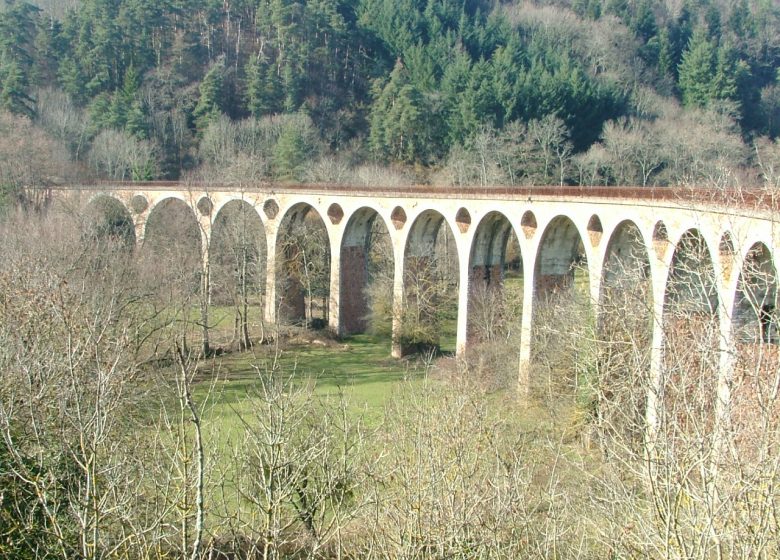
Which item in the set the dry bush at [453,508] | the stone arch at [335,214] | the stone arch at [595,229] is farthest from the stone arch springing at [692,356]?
the stone arch at [335,214]

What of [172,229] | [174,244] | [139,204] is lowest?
[174,244]

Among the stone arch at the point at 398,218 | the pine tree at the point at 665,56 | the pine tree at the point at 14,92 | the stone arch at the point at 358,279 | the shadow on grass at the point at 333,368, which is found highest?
the pine tree at the point at 665,56

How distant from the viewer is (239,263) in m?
29.3

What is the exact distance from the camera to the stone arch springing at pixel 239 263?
26.1 meters

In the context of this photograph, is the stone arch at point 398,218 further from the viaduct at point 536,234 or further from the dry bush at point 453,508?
the dry bush at point 453,508

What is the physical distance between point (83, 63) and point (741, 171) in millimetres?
Answer: 38581

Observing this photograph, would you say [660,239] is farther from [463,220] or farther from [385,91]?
[385,91]

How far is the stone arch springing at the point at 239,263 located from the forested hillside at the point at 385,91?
4.19m

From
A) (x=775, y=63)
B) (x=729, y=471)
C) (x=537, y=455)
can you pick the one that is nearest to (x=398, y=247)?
(x=537, y=455)

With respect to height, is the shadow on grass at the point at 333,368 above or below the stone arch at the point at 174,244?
below

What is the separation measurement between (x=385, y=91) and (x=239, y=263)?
2165 cm

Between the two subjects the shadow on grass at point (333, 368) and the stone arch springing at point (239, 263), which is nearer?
the shadow on grass at point (333, 368)

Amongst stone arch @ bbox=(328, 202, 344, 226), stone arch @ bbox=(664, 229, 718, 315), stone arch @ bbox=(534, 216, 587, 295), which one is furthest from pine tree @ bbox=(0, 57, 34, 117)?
stone arch @ bbox=(664, 229, 718, 315)

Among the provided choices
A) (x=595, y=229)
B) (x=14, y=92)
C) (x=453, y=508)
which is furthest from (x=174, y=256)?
(x=14, y=92)
